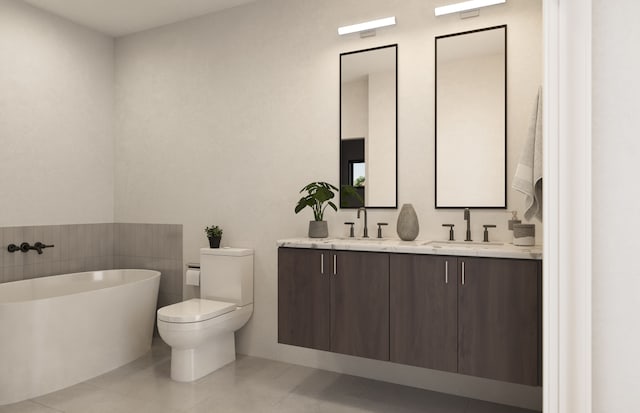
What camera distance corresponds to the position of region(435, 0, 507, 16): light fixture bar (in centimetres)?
250

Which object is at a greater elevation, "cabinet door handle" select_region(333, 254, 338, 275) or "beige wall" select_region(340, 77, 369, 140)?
"beige wall" select_region(340, 77, 369, 140)

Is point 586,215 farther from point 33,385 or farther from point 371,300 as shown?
point 33,385

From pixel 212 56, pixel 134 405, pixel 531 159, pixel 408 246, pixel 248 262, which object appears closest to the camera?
pixel 531 159

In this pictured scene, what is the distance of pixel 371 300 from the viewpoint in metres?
2.37

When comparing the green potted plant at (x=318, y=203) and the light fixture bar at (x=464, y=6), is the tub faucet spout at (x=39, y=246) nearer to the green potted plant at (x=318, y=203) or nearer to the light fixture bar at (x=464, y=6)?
the green potted plant at (x=318, y=203)

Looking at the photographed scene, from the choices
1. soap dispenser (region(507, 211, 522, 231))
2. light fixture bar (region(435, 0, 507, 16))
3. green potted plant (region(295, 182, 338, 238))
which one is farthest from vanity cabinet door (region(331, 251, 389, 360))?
light fixture bar (region(435, 0, 507, 16))

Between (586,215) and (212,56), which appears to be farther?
(212,56)

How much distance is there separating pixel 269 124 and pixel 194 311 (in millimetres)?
1493

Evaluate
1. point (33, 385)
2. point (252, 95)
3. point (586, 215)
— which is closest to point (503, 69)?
point (586, 215)

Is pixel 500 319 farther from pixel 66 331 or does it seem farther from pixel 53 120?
pixel 53 120

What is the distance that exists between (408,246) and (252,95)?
1833 mm

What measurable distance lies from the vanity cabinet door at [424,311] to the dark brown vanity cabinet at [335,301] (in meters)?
0.06

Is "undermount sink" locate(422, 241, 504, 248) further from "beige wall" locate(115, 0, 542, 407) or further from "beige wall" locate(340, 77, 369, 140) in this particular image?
"beige wall" locate(340, 77, 369, 140)

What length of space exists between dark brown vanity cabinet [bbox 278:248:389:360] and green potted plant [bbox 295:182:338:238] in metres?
0.31
